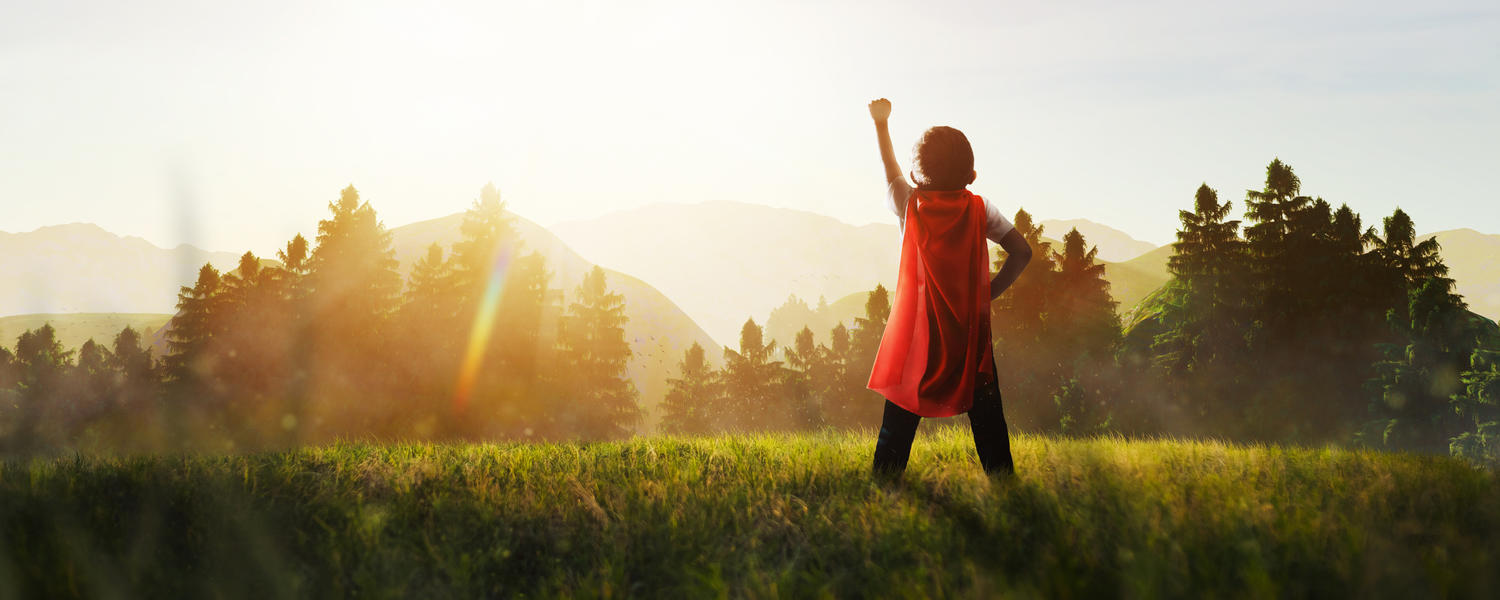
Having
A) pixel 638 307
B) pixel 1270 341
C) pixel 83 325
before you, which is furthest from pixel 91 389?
pixel 83 325

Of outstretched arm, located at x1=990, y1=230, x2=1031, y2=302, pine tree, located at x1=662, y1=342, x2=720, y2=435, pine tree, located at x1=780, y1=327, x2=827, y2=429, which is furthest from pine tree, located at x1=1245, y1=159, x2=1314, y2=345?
outstretched arm, located at x1=990, y1=230, x2=1031, y2=302

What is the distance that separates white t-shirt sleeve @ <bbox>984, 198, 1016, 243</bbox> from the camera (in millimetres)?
4859

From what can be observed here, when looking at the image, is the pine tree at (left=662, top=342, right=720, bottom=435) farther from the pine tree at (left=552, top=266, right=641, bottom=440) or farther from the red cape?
the red cape

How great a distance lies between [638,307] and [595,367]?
11480 cm

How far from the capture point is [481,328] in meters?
40.9

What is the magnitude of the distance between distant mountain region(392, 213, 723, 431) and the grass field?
12618 centimetres

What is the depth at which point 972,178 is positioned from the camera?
4.93 meters

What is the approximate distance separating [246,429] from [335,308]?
288 inches

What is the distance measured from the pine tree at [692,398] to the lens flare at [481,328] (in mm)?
22060

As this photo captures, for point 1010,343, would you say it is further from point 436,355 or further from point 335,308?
point 335,308

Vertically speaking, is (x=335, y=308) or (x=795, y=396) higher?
(x=335, y=308)

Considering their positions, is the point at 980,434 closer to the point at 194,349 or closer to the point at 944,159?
the point at 944,159

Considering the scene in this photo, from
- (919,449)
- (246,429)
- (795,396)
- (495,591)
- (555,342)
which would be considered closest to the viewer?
(495,591)

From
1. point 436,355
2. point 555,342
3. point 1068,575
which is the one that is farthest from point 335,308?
point 1068,575
